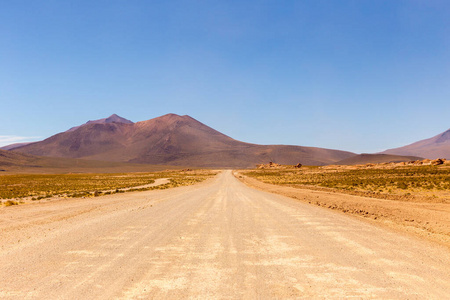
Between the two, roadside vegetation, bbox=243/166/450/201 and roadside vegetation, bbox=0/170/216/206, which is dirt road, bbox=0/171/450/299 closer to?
roadside vegetation, bbox=243/166/450/201

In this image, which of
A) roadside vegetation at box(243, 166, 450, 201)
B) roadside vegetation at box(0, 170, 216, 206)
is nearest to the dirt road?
roadside vegetation at box(243, 166, 450, 201)

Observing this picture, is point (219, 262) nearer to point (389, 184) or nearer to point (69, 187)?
point (389, 184)

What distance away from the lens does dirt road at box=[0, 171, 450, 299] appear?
5.41 m

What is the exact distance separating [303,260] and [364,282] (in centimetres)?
162

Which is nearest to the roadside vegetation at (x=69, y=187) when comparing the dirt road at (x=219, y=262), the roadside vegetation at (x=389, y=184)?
the dirt road at (x=219, y=262)

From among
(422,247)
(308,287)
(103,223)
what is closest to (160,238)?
(103,223)

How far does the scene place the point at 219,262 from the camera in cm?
704

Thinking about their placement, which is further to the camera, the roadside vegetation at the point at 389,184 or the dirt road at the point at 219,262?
the roadside vegetation at the point at 389,184

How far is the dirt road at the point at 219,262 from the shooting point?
17.7 feet

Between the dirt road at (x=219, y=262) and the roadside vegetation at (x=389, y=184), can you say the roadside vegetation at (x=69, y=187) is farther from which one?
the roadside vegetation at (x=389, y=184)

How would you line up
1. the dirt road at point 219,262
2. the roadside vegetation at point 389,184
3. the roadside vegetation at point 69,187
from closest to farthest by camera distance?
the dirt road at point 219,262 → the roadside vegetation at point 389,184 → the roadside vegetation at point 69,187

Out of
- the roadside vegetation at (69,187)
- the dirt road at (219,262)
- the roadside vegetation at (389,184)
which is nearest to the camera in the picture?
the dirt road at (219,262)

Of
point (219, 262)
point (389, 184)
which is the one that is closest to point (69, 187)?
point (389, 184)

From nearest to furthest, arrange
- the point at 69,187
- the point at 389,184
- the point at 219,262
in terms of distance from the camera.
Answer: the point at 219,262 → the point at 389,184 → the point at 69,187
